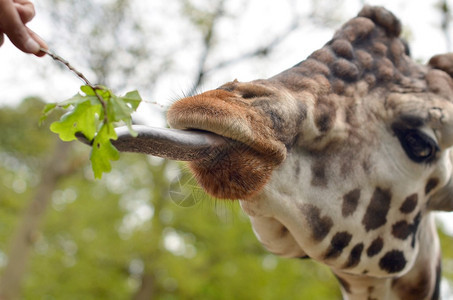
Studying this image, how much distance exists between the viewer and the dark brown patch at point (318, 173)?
167cm

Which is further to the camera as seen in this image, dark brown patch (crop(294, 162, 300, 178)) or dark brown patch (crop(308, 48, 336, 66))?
dark brown patch (crop(308, 48, 336, 66))

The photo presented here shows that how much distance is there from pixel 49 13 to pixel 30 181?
866 centimetres

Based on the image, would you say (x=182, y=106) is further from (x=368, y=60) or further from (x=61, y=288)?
(x=61, y=288)

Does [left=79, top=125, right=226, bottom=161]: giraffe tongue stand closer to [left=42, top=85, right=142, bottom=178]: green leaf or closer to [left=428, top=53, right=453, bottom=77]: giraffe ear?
[left=42, top=85, right=142, bottom=178]: green leaf

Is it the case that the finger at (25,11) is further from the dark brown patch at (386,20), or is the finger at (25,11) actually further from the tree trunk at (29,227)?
the tree trunk at (29,227)

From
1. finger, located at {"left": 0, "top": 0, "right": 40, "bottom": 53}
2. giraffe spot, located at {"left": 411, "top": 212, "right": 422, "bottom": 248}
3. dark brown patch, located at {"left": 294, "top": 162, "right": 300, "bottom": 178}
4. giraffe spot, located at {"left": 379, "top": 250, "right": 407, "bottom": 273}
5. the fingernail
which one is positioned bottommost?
giraffe spot, located at {"left": 379, "top": 250, "right": 407, "bottom": 273}

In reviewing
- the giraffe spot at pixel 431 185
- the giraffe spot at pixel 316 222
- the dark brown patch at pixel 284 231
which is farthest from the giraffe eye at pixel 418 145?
the dark brown patch at pixel 284 231

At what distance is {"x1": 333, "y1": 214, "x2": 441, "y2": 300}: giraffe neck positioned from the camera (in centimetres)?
199

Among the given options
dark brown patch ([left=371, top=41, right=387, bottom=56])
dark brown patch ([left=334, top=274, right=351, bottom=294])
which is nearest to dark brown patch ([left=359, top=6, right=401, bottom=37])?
dark brown patch ([left=371, top=41, right=387, bottom=56])

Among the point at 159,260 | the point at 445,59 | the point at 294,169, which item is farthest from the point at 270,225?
the point at 159,260

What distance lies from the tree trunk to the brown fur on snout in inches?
330

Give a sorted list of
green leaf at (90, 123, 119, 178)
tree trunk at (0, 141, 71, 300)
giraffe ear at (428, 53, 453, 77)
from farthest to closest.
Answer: tree trunk at (0, 141, 71, 300) < giraffe ear at (428, 53, 453, 77) < green leaf at (90, 123, 119, 178)

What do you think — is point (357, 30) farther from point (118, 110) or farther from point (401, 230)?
point (118, 110)

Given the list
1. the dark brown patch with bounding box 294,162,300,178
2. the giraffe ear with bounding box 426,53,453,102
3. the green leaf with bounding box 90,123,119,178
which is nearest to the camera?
the green leaf with bounding box 90,123,119,178
